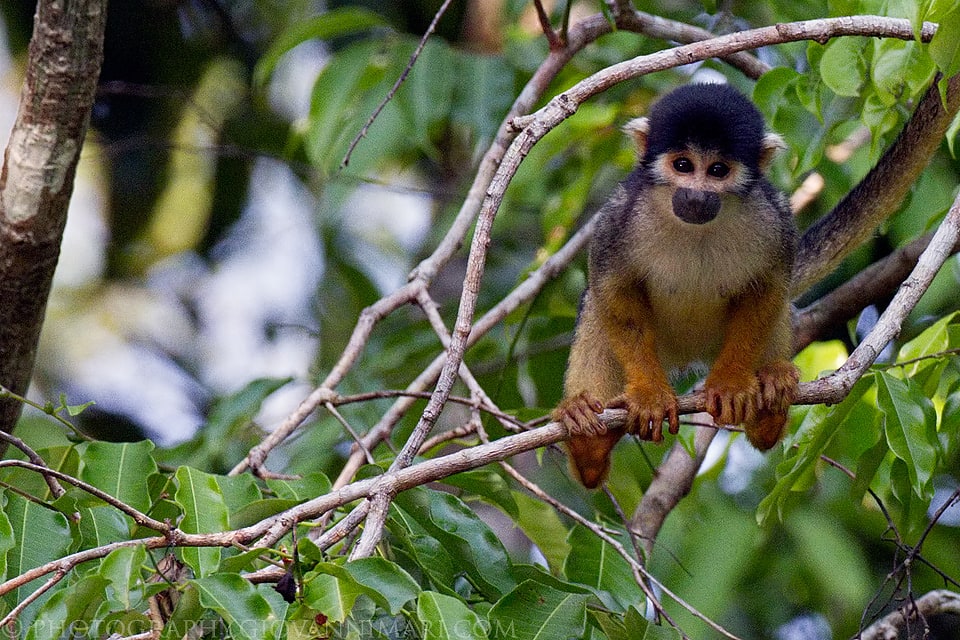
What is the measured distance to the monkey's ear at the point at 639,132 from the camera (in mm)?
3498

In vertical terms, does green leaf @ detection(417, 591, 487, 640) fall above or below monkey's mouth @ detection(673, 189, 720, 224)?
below

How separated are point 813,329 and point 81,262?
6.04 m

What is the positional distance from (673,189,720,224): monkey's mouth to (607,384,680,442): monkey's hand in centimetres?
52

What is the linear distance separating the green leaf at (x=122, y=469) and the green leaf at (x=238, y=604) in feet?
2.34

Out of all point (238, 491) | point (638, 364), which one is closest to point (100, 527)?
point (238, 491)

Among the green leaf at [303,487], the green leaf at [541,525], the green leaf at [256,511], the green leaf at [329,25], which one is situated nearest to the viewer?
the green leaf at [256,511]

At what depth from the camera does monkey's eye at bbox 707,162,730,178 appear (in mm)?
3307

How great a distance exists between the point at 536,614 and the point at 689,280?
157 cm

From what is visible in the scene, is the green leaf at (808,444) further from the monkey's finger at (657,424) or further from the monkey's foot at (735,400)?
the monkey's finger at (657,424)

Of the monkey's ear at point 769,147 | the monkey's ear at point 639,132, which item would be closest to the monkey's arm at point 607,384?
the monkey's ear at point 639,132

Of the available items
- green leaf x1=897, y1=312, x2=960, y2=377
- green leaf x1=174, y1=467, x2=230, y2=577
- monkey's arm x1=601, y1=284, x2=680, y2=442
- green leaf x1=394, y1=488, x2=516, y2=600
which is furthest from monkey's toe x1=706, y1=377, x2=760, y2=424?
green leaf x1=174, y1=467, x2=230, y2=577

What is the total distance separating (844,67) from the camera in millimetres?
2951

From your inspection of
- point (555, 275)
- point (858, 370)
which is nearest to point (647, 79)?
point (555, 275)

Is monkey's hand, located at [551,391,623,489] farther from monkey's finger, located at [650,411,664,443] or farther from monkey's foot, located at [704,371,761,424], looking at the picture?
monkey's foot, located at [704,371,761,424]
